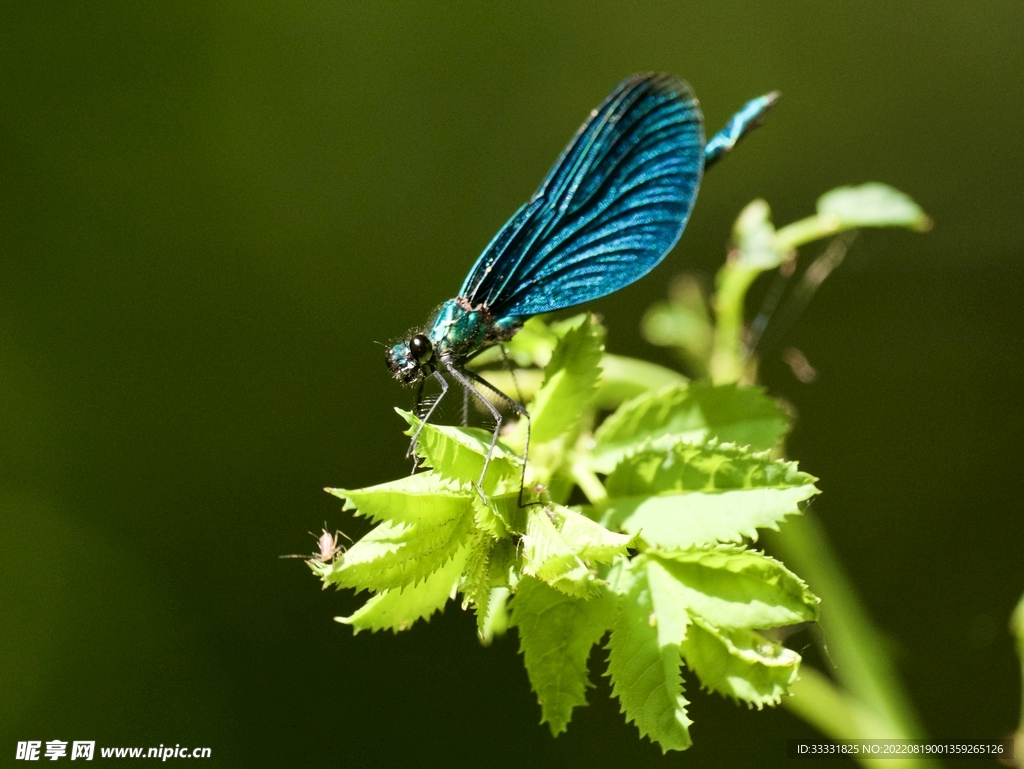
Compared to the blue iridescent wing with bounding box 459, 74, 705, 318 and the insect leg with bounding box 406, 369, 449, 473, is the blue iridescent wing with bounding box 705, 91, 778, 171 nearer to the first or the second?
the blue iridescent wing with bounding box 459, 74, 705, 318

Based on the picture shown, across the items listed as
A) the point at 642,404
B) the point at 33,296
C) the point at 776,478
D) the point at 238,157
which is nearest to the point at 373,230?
the point at 238,157

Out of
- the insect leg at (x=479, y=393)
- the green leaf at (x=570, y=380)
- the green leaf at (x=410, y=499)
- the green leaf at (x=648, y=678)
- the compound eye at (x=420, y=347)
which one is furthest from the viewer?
the compound eye at (x=420, y=347)

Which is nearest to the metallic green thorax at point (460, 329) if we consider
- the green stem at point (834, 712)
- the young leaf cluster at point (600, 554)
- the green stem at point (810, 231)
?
the young leaf cluster at point (600, 554)

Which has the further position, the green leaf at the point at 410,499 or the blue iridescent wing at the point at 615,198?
the blue iridescent wing at the point at 615,198

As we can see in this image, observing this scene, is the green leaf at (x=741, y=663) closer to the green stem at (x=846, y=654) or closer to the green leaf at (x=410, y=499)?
the green leaf at (x=410, y=499)

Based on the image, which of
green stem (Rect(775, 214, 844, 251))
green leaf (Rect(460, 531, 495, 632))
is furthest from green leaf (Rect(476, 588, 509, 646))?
green stem (Rect(775, 214, 844, 251))

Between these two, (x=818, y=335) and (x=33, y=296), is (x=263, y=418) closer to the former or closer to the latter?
(x=33, y=296)

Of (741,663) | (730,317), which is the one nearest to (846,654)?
(730,317)
